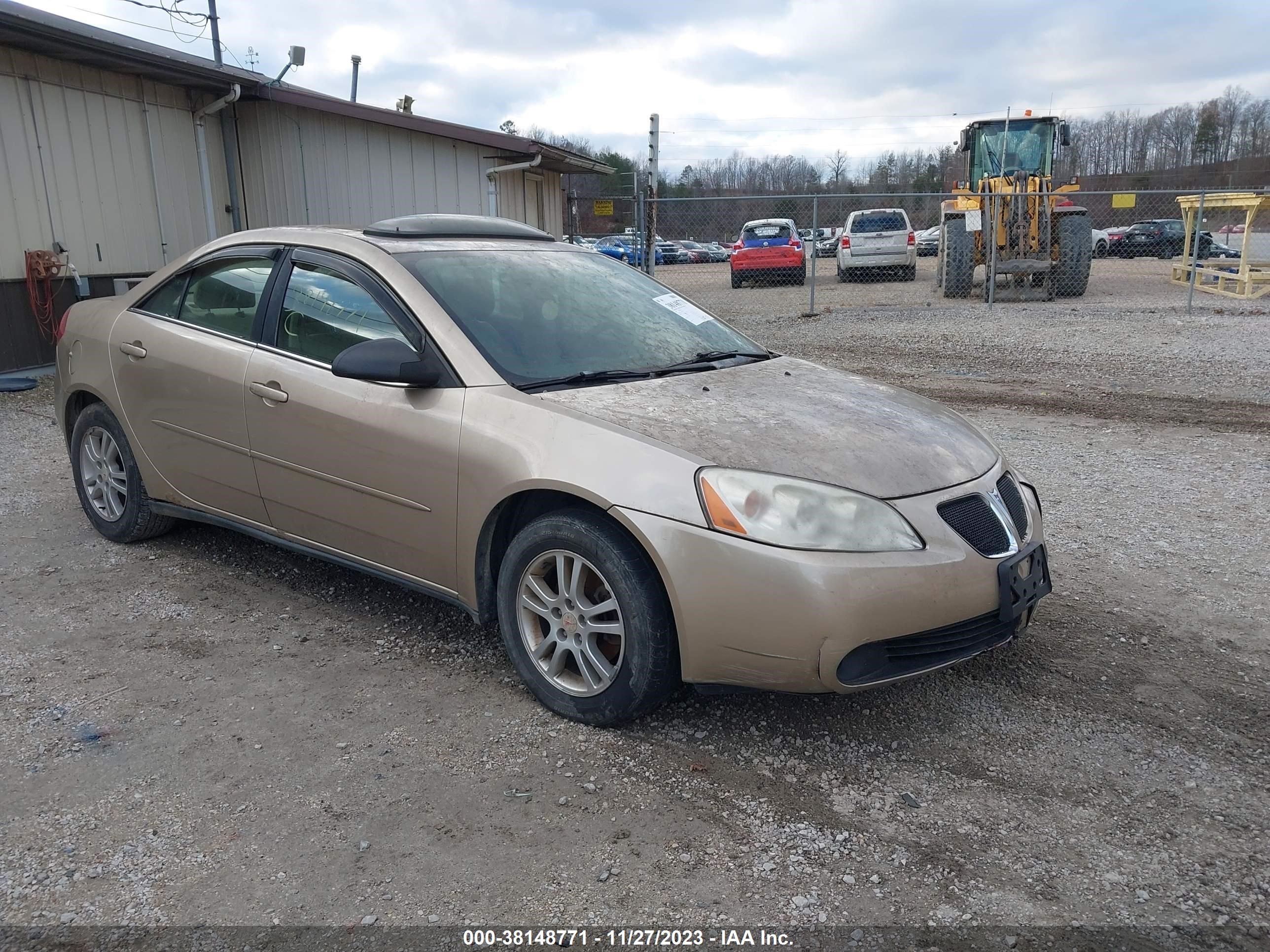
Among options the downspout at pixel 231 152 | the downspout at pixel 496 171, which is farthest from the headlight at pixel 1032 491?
the downspout at pixel 231 152

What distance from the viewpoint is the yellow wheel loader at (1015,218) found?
1638 centimetres

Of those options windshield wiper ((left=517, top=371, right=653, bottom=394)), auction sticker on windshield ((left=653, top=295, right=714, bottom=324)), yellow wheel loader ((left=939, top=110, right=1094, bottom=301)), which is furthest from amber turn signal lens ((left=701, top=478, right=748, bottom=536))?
yellow wheel loader ((left=939, top=110, right=1094, bottom=301))

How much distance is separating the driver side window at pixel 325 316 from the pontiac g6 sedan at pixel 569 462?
→ 1 cm

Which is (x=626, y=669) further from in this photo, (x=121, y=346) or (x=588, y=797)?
(x=121, y=346)

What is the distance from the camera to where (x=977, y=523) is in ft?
9.81

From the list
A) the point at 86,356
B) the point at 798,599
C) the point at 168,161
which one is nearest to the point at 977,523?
the point at 798,599

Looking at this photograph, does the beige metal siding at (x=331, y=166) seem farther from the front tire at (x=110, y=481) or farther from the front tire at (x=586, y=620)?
the front tire at (x=586, y=620)

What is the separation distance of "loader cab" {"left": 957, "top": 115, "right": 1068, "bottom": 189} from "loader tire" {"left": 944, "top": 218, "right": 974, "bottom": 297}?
828mm

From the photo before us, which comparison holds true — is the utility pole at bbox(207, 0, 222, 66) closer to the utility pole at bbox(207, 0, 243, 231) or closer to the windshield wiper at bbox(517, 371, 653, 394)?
the utility pole at bbox(207, 0, 243, 231)

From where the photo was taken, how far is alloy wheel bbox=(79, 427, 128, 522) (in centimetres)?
472

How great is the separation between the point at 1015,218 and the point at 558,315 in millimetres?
15019

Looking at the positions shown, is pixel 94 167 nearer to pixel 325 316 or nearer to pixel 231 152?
pixel 231 152

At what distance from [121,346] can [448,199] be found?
33.1ft

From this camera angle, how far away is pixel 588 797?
2.74 metres
